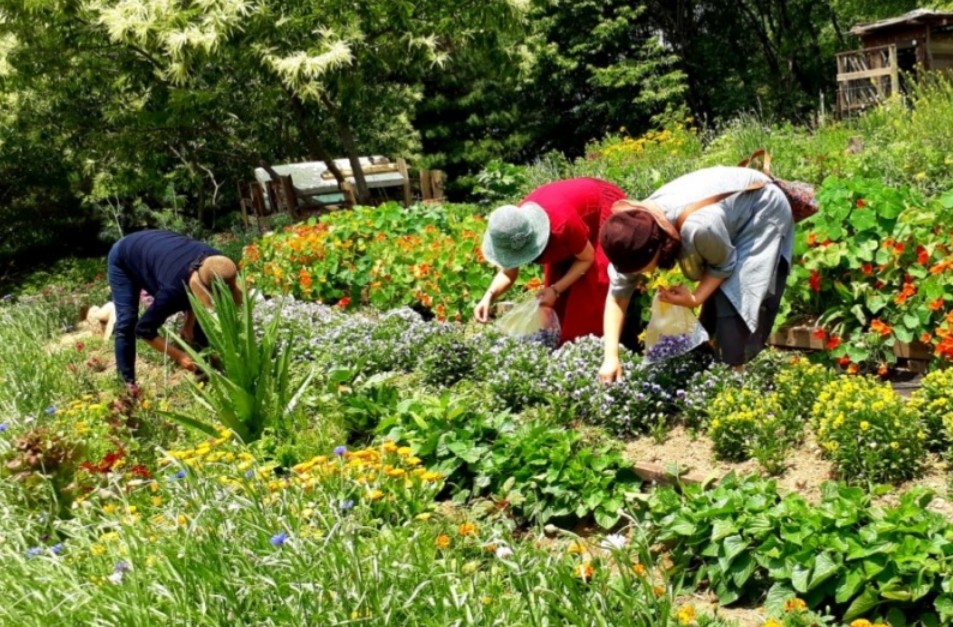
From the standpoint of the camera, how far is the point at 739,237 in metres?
3.96

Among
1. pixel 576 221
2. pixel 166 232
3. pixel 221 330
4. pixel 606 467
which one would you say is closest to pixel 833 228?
pixel 576 221

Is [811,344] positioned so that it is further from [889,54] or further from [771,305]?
[889,54]

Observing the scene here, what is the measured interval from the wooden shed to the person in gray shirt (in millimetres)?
13534

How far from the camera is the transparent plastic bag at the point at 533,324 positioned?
4965 millimetres

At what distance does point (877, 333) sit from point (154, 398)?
3.83m

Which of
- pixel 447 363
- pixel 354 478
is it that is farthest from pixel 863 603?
pixel 447 363

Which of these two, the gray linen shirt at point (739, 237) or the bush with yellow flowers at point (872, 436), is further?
the gray linen shirt at point (739, 237)

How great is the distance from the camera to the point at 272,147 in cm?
1338

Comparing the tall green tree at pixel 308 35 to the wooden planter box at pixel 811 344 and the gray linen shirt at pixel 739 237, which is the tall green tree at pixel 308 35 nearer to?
the wooden planter box at pixel 811 344

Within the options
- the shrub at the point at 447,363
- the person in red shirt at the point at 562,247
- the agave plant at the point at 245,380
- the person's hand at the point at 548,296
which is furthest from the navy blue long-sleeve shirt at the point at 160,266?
the person's hand at the point at 548,296

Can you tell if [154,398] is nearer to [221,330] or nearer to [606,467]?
[221,330]

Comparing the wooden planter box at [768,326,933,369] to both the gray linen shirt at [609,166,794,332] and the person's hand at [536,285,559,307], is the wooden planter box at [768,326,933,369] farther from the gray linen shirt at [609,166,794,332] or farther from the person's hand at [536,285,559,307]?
the person's hand at [536,285,559,307]

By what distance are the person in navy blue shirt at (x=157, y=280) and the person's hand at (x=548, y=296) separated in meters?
1.75

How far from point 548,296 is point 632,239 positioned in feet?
4.21
